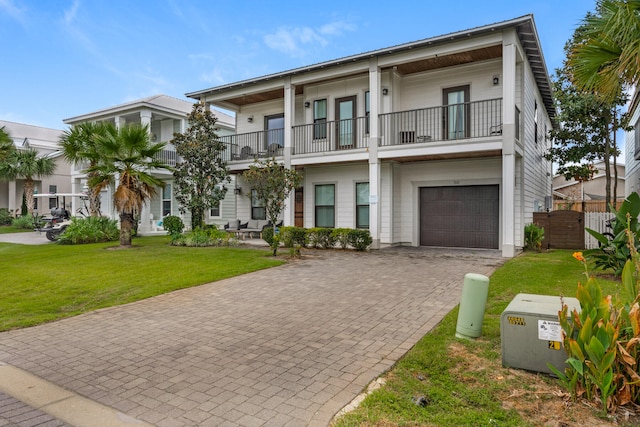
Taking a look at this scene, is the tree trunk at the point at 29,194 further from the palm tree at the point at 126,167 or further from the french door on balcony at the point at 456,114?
the french door on balcony at the point at 456,114

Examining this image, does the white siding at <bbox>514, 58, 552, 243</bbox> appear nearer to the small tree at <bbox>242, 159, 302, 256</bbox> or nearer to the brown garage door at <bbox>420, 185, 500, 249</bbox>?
the brown garage door at <bbox>420, 185, 500, 249</bbox>

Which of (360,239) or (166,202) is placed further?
(166,202)

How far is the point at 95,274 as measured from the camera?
9438 mm

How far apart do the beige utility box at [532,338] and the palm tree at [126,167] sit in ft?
43.4

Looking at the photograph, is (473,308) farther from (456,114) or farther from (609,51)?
(456,114)

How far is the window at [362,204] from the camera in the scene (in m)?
16.0

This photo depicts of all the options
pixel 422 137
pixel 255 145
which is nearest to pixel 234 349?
pixel 422 137

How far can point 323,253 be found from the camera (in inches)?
525

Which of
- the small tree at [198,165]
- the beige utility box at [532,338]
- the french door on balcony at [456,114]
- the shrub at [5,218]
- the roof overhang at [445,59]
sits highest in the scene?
the roof overhang at [445,59]

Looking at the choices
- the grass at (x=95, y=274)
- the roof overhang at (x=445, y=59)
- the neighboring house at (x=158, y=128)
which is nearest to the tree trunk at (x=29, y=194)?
the neighboring house at (x=158, y=128)

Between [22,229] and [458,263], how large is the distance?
26.8 meters

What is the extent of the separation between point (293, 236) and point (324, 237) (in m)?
1.14

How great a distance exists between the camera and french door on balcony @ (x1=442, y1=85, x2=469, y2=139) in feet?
45.9

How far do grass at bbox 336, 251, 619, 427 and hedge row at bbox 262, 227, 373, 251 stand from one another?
7840 mm
